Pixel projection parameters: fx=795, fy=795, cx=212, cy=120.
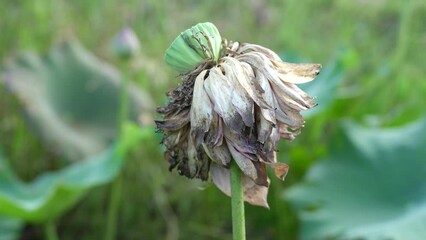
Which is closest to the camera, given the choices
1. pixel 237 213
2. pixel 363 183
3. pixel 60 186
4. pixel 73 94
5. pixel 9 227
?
pixel 237 213

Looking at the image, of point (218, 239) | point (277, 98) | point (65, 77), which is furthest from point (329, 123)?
point (277, 98)

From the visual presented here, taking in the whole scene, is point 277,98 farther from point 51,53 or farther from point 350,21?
point 350,21

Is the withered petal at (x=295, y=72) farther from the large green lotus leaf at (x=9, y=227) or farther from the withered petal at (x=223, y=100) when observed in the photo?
the large green lotus leaf at (x=9, y=227)

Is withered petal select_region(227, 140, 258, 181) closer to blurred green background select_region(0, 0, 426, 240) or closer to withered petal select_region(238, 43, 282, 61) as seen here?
withered petal select_region(238, 43, 282, 61)

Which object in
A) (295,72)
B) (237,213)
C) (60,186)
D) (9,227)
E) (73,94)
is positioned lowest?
(237,213)

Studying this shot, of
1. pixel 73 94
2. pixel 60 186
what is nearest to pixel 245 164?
pixel 60 186

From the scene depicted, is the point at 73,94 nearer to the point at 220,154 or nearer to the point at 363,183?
the point at 363,183

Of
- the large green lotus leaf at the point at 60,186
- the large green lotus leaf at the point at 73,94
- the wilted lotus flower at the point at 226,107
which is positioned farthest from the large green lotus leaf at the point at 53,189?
the wilted lotus flower at the point at 226,107
